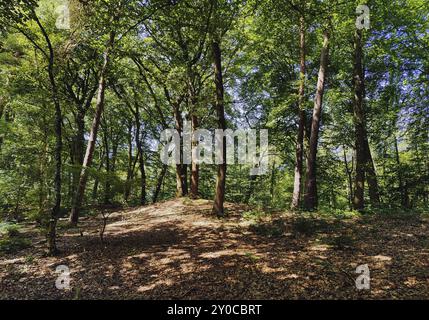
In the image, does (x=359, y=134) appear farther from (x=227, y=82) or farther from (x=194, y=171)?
(x=227, y=82)

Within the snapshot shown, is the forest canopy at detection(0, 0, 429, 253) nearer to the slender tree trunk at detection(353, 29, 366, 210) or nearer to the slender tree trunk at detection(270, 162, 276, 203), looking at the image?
the slender tree trunk at detection(353, 29, 366, 210)

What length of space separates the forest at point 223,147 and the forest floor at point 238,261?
0.04m

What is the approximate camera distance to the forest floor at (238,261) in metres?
4.61

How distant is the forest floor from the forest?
4 centimetres

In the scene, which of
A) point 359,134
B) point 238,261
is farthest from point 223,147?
point 359,134

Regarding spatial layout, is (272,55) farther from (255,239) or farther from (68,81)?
(68,81)

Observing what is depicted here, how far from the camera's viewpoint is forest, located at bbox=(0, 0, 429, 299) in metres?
5.34

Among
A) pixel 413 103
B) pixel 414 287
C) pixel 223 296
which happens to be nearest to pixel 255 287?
pixel 223 296

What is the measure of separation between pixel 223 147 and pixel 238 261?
16.7 feet

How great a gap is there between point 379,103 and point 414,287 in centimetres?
1129

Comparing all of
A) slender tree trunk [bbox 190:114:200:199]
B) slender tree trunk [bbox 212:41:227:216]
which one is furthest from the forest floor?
slender tree trunk [bbox 190:114:200:199]

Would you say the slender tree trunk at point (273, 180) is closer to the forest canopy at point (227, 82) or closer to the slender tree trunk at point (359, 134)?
the forest canopy at point (227, 82)

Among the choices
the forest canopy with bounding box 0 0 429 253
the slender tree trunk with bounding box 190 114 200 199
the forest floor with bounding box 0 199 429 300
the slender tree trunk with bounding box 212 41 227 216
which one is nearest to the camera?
the forest floor with bounding box 0 199 429 300

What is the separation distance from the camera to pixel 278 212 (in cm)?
1059
